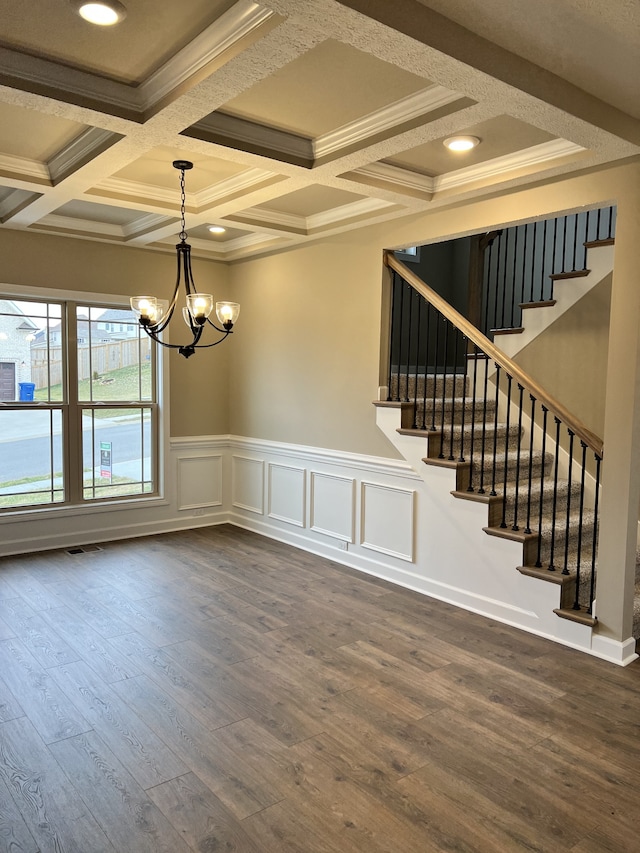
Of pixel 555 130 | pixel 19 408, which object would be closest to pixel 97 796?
pixel 555 130

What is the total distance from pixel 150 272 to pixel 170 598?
3.09 metres

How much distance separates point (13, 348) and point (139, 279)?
126 cm

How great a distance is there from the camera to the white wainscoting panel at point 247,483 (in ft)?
20.0

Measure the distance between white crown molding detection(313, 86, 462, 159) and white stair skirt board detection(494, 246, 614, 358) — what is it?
7.78 ft

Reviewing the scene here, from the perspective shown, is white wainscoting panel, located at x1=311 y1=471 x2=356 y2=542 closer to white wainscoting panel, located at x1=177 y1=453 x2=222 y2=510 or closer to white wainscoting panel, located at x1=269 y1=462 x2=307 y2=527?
white wainscoting panel, located at x1=269 y1=462 x2=307 y2=527

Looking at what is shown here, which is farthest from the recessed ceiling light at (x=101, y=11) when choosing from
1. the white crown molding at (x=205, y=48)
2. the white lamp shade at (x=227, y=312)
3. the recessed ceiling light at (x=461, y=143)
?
the white lamp shade at (x=227, y=312)

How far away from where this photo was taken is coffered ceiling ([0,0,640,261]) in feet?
7.06

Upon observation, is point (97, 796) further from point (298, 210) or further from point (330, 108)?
point (298, 210)

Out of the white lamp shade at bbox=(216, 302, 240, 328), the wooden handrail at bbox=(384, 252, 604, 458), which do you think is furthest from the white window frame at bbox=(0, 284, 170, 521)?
the wooden handrail at bbox=(384, 252, 604, 458)

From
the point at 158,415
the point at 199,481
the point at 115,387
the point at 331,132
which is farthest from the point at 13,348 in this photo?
the point at 331,132

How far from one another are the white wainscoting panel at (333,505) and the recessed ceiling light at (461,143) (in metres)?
2.59

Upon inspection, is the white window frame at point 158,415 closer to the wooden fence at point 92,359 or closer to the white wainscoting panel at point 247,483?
the wooden fence at point 92,359

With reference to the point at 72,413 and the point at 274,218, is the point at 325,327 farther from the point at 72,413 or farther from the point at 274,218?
the point at 72,413

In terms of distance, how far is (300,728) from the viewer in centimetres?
274
